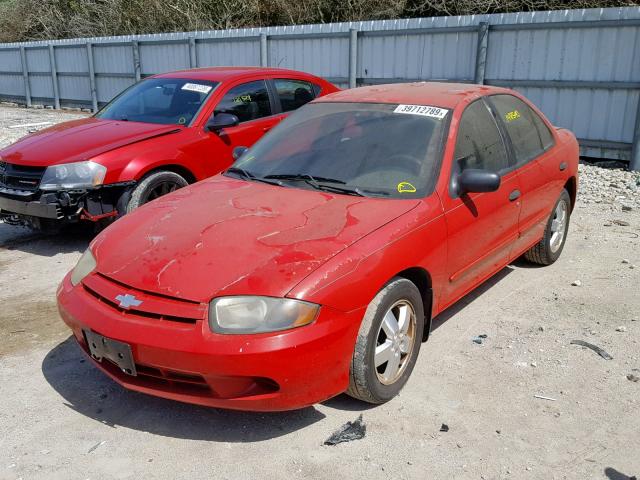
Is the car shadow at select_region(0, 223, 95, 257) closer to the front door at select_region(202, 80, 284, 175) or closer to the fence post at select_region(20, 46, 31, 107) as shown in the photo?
the front door at select_region(202, 80, 284, 175)

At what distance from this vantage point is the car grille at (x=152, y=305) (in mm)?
2855

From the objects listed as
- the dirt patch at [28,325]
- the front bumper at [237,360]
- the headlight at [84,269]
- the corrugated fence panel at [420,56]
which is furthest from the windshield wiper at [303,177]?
the corrugated fence panel at [420,56]

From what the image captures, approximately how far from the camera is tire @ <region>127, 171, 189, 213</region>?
584cm

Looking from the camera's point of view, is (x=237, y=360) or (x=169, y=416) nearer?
(x=237, y=360)

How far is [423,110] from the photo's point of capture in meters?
4.12

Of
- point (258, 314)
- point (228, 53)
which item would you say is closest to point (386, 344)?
point (258, 314)

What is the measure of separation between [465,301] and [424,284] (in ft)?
4.19

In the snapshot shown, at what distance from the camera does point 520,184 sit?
4.49 metres

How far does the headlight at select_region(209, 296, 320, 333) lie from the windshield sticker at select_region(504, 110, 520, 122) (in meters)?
2.61

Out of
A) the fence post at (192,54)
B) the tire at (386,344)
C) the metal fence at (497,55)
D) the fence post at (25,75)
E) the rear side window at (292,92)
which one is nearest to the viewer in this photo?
the tire at (386,344)

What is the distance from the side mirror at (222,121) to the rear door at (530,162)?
277cm

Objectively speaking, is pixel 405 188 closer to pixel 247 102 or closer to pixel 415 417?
pixel 415 417

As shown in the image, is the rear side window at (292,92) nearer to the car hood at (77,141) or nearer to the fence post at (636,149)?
the car hood at (77,141)

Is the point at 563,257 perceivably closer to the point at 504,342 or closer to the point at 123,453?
the point at 504,342
